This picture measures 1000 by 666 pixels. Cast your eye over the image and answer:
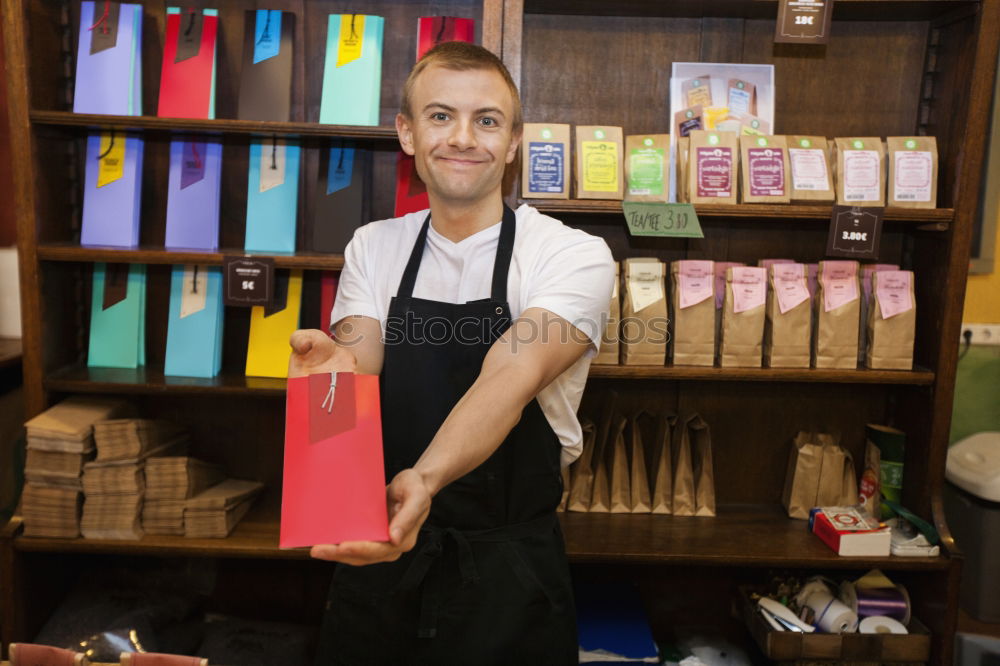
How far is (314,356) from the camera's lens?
1123mm

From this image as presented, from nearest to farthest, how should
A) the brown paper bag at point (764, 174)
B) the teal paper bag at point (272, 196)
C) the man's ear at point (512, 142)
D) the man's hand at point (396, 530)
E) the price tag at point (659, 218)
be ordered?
the man's hand at point (396, 530) → the man's ear at point (512, 142) → the price tag at point (659, 218) → the brown paper bag at point (764, 174) → the teal paper bag at point (272, 196)

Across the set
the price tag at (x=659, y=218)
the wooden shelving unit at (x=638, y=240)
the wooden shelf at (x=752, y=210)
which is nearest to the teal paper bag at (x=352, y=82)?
the wooden shelving unit at (x=638, y=240)

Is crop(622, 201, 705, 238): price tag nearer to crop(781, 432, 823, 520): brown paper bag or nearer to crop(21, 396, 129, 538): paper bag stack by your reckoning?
crop(781, 432, 823, 520): brown paper bag

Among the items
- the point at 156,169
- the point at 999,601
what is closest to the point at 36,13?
the point at 156,169

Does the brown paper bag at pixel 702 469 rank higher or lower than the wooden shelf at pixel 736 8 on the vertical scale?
lower

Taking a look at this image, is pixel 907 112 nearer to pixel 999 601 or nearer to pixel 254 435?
pixel 999 601

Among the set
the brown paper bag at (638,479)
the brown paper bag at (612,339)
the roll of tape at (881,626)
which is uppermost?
the brown paper bag at (612,339)

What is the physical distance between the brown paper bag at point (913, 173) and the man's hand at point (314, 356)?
176cm

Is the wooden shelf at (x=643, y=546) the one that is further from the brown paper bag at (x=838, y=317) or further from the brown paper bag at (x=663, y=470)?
the brown paper bag at (x=838, y=317)

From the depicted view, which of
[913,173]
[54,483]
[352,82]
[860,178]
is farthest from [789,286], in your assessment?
[54,483]

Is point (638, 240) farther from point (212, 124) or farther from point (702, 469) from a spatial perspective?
point (212, 124)

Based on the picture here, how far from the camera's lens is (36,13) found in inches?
84.0

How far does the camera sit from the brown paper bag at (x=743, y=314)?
2.18m

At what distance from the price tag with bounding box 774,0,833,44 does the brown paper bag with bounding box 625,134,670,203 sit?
423 mm
